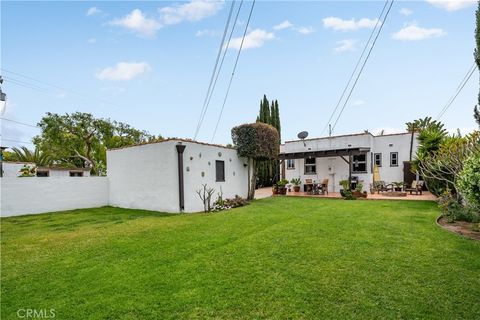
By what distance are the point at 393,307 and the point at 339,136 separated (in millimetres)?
16379

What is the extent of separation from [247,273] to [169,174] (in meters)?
7.69

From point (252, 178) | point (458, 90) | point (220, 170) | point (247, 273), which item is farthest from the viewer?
point (252, 178)

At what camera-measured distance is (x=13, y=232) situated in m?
7.89

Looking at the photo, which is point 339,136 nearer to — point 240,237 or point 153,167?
point 153,167

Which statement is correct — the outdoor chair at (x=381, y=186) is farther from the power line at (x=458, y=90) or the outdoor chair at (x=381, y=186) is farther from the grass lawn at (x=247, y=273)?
the grass lawn at (x=247, y=273)

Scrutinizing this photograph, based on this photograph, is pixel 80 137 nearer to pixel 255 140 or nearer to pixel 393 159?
pixel 255 140

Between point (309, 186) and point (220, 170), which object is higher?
point (220, 170)

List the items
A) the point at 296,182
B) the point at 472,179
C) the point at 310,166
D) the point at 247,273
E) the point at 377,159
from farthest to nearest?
1. the point at 310,166
2. the point at 296,182
3. the point at 377,159
4. the point at 472,179
5. the point at 247,273

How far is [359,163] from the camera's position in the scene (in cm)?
1778

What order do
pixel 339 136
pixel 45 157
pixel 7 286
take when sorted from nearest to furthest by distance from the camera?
pixel 7 286, pixel 339 136, pixel 45 157

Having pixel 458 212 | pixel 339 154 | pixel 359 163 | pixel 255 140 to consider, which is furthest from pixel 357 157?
pixel 458 212

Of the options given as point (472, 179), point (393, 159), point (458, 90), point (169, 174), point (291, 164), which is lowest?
point (169, 174)

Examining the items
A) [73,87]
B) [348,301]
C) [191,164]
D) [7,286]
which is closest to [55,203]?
[191,164]

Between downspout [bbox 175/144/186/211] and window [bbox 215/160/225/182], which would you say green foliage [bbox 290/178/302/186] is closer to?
window [bbox 215/160/225/182]
